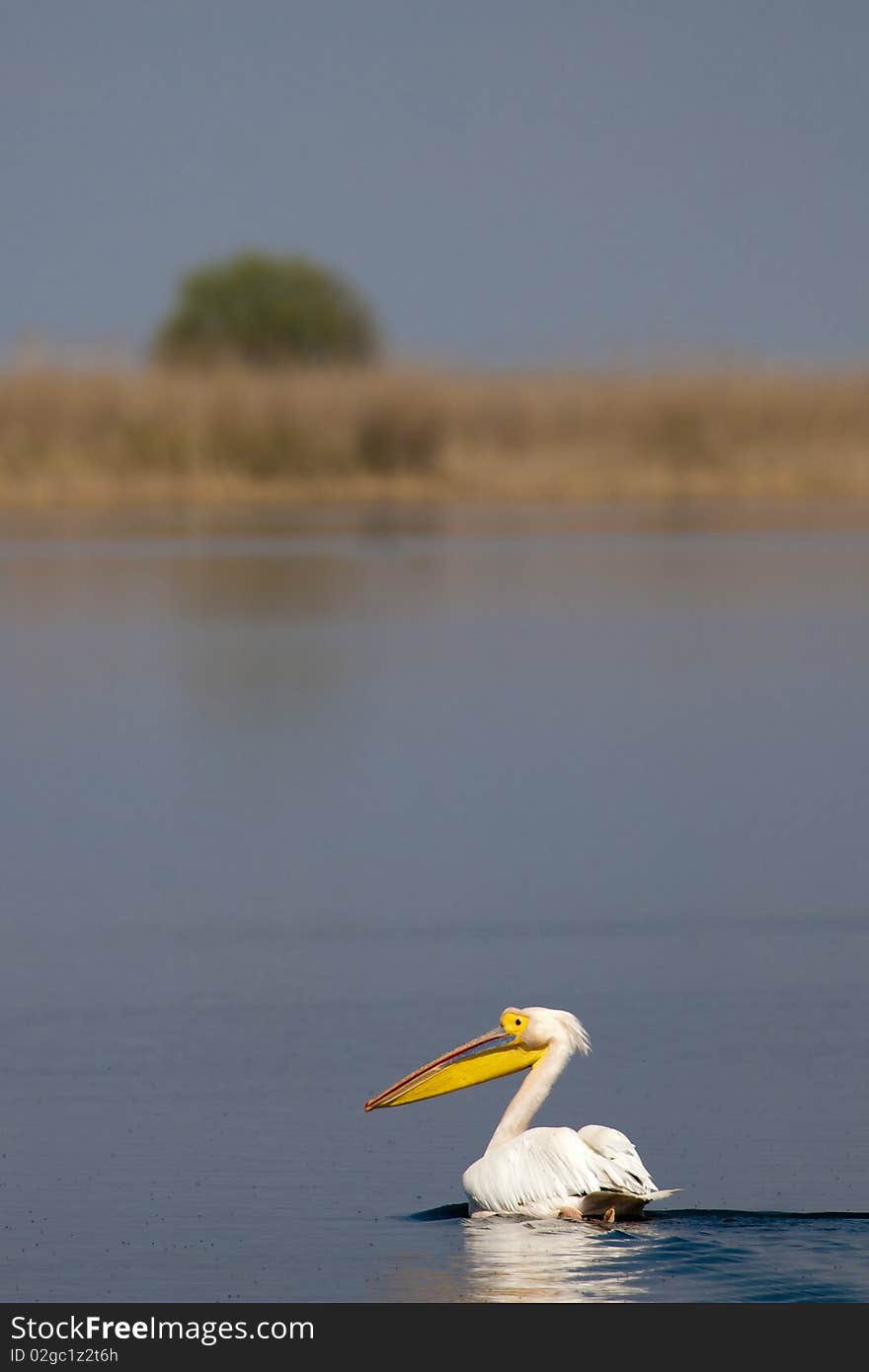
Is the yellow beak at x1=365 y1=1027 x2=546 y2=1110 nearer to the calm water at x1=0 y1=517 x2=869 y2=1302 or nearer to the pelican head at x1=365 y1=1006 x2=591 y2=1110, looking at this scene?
the pelican head at x1=365 y1=1006 x2=591 y2=1110

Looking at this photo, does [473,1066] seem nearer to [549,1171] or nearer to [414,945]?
[549,1171]

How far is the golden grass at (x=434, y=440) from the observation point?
82.9 feet

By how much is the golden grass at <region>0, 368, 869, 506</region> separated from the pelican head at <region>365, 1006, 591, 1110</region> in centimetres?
2025

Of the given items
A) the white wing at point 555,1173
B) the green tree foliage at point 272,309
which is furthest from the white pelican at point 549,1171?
the green tree foliage at point 272,309

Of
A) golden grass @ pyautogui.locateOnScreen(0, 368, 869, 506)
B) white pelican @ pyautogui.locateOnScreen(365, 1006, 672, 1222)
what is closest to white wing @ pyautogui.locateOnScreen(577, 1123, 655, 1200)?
white pelican @ pyautogui.locateOnScreen(365, 1006, 672, 1222)

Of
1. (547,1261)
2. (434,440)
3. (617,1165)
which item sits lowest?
(547,1261)

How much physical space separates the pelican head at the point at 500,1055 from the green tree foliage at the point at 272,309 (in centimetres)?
4166

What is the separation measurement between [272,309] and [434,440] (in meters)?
22.1

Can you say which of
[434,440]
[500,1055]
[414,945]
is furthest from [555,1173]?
[434,440]

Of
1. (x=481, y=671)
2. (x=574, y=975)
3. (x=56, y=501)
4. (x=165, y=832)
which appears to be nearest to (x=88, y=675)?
(x=481, y=671)

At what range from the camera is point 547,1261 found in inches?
168

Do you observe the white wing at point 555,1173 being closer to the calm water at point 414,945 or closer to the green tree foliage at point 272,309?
the calm water at point 414,945

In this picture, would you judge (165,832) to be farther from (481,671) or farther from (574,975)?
(481,671)

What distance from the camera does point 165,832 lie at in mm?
8078
